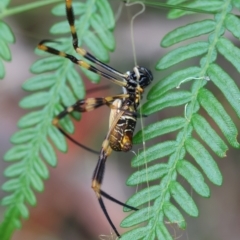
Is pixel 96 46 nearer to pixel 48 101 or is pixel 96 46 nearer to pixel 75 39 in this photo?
pixel 75 39

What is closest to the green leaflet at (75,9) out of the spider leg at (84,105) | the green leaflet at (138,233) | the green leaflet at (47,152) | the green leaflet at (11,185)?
the spider leg at (84,105)

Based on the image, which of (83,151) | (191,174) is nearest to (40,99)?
(191,174)

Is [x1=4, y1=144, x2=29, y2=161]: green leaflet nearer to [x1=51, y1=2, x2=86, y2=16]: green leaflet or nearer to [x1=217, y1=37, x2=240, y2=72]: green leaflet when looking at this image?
[x1=51, y1=2, x2=86, y2=16]: green leaflet

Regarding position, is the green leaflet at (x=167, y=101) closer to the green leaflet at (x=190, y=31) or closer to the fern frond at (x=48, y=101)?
the green leaflet at (x=190, y=31)

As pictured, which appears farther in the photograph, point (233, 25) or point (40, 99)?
point (40, 99)

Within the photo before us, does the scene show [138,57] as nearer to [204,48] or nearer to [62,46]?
[62,46]

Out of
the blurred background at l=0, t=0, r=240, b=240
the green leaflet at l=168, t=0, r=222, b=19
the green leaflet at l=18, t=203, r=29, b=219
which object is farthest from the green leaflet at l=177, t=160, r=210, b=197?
the blurred background at l=0, t=0, r=240, b=240
